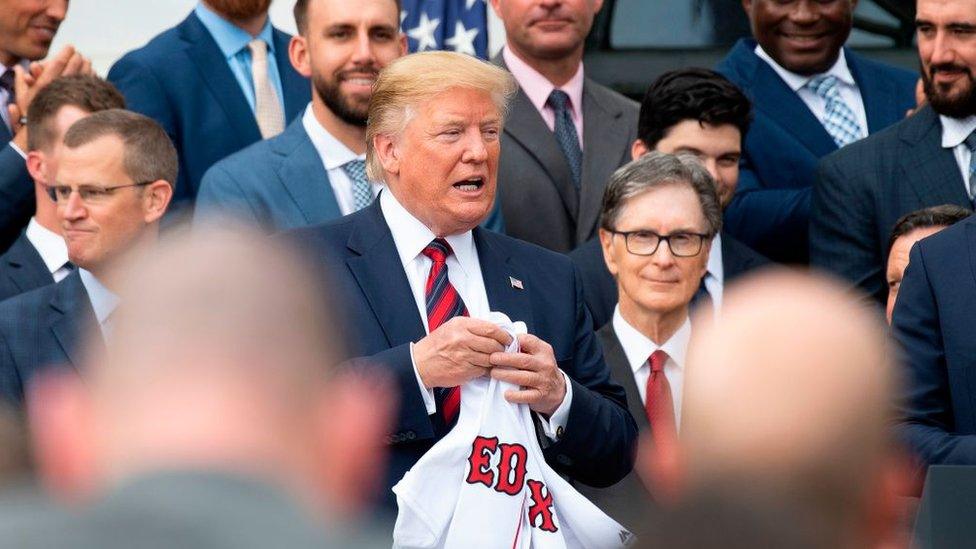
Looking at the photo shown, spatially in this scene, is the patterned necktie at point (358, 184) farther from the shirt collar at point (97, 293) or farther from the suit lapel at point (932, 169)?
the suit lapel at point (932, 169)

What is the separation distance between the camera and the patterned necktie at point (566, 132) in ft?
19.5

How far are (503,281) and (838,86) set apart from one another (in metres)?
2.37

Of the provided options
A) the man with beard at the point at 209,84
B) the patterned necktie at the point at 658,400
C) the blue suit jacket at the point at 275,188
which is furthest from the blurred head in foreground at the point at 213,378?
the man with beard at the point at 209,84

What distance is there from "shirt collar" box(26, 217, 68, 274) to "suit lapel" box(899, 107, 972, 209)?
2.56 meters

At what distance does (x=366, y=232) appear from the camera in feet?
14.2

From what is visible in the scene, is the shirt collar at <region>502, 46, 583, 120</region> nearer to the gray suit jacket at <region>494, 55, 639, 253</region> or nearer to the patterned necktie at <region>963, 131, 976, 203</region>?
the gray suit jacket at <region>494, 55, 639, 253</region>

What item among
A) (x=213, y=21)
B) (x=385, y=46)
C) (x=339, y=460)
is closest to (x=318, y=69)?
(x=385, y=46)

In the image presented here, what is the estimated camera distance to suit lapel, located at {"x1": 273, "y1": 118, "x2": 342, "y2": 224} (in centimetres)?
532

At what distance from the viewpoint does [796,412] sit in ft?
6.07

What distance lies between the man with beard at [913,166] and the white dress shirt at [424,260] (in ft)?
5.12

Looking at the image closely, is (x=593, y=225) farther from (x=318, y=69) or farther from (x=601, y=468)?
(x=601, y=468)

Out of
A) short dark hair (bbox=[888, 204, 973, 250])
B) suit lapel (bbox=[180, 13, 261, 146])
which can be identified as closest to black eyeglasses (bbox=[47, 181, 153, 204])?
suit lapel (bbox=[180, 13, 261, 146])

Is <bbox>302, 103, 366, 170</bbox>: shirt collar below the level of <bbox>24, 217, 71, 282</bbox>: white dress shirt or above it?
above

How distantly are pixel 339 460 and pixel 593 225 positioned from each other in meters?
3.94
